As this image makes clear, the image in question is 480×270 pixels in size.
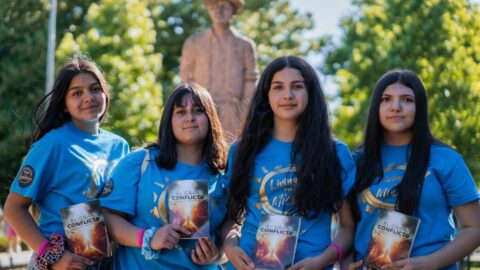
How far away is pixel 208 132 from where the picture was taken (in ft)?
14.3

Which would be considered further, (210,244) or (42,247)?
(42,247)

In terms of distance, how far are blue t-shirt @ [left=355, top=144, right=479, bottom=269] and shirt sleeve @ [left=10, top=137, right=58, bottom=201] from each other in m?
1.49

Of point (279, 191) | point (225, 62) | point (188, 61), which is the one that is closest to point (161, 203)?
A: point (279, 191)

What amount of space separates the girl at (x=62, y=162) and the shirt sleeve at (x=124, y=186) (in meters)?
0.16

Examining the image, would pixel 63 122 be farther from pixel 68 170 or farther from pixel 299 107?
pixel 299 107

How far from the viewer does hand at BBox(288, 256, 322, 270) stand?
3.89 metres

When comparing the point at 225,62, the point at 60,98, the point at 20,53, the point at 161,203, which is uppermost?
the point at 20,53

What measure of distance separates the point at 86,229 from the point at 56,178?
34 centimetres

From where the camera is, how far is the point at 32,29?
24516 millimetres

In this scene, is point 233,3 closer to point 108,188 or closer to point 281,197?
point 108,188

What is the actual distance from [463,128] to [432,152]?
1295 cm

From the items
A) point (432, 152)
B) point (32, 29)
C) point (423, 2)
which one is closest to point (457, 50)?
point (423, 2)

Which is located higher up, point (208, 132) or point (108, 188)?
point (208, 132)

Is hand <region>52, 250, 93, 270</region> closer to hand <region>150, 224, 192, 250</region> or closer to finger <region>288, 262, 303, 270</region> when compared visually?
hand <region>150, 224, 192, 250</region>
